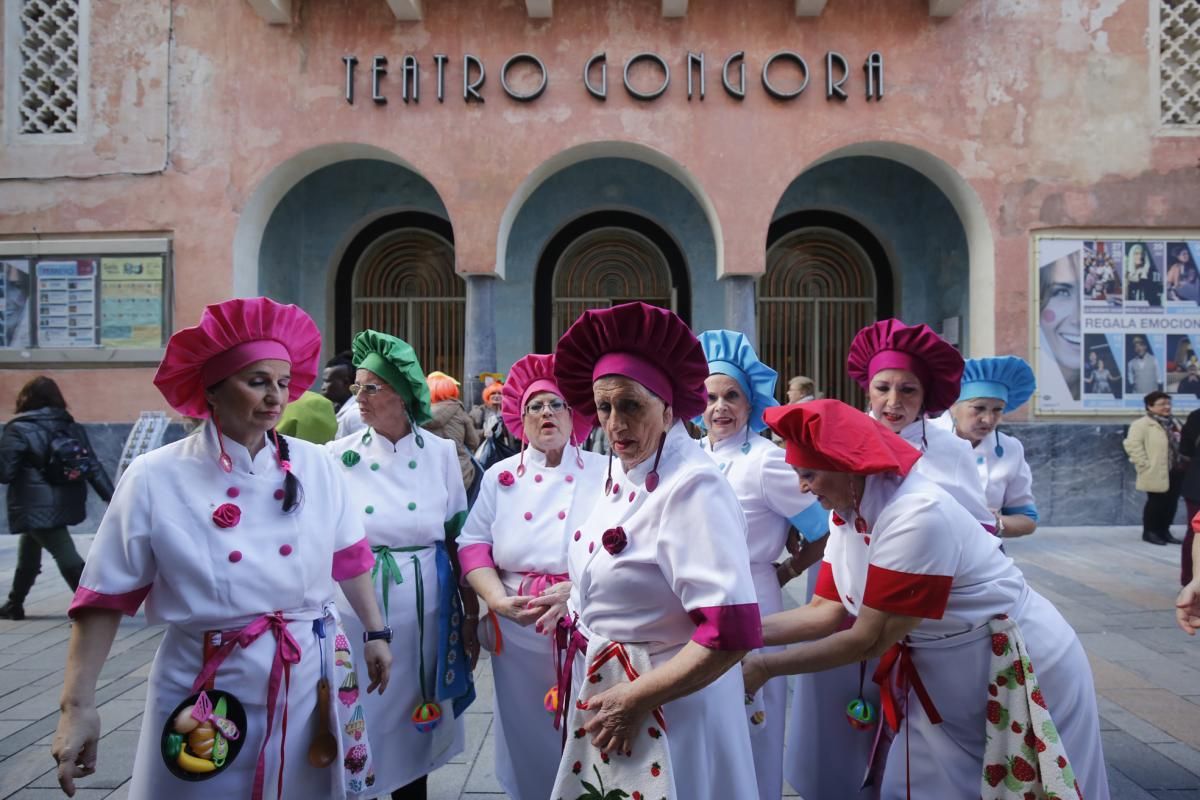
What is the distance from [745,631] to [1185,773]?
117 inches

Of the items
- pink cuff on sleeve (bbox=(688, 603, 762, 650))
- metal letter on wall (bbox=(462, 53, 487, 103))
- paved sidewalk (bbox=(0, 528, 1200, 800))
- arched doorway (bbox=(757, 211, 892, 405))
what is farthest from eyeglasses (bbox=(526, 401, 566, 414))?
arched doorway (bbox=(757, 211, 892, 405))

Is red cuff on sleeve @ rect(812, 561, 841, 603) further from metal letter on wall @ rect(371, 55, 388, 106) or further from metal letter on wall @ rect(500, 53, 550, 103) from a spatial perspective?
metal letter on wall @ rect(371, 55, 388, 106)

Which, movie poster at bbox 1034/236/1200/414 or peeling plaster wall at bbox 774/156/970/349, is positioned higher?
peeling plaster wall at bbox 774/156/970/349

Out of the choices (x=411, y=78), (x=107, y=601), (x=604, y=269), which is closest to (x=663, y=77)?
(x=411, y=78)

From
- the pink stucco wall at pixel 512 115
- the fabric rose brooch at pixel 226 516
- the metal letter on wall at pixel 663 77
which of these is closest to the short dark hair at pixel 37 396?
the pink stucco wall at pixel 512 115

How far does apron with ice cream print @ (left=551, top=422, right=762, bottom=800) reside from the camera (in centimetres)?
175

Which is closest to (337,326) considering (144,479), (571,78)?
(571,78)

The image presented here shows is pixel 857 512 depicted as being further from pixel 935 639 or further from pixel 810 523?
pixel 810 523

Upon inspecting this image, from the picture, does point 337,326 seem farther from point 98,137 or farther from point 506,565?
point 506,565

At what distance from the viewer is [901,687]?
216cm

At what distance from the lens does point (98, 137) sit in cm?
958

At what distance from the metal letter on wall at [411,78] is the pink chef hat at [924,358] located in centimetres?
806

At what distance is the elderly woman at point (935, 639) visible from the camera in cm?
192

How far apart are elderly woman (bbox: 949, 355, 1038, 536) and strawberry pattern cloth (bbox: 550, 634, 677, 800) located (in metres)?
2.65
